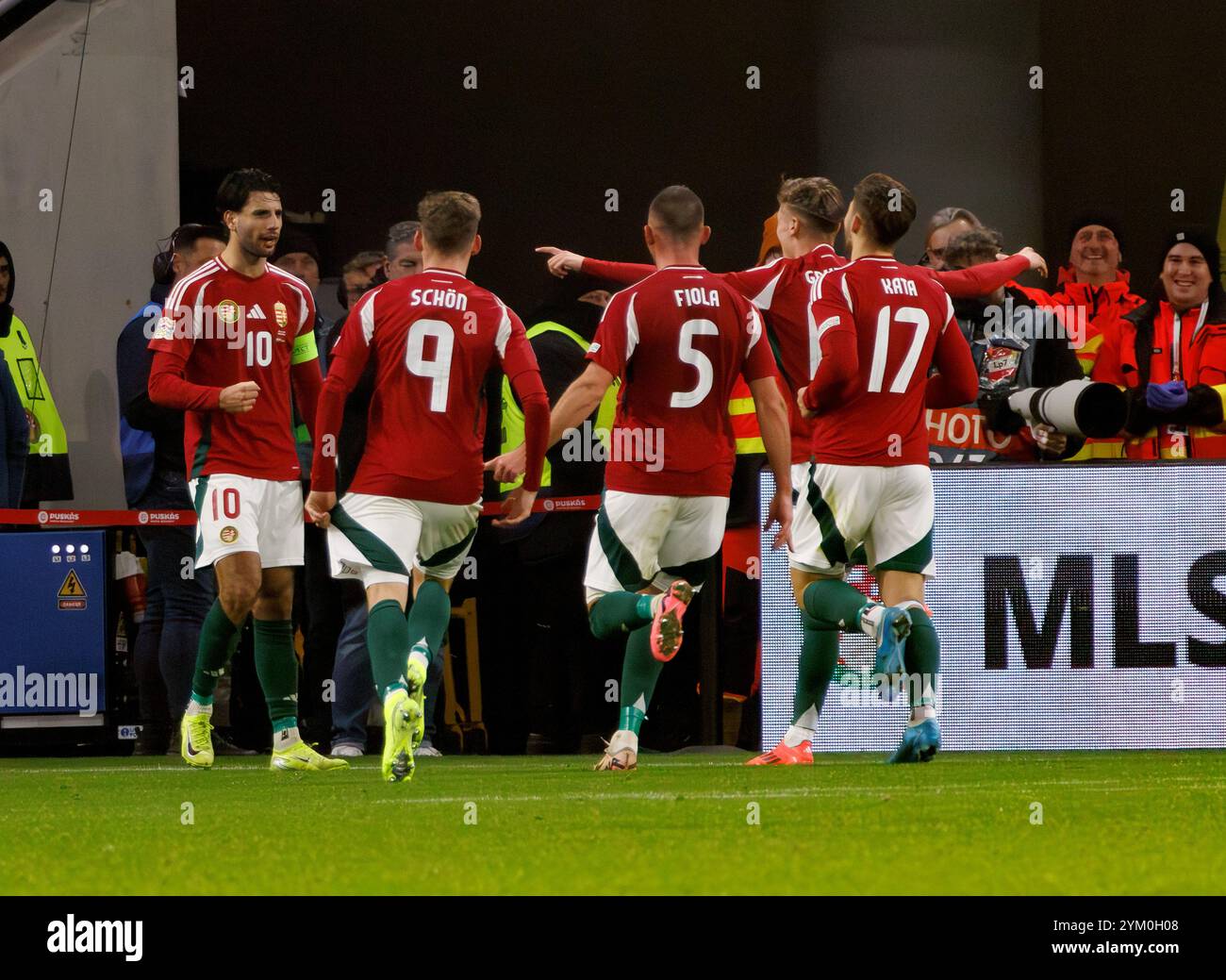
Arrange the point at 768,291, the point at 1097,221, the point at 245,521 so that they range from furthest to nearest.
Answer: the point at 1097,221, the point at 768,291, the point at 245,521

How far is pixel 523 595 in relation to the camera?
973 cm

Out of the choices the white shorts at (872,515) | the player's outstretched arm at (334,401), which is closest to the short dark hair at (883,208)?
the white shorts at (872,515)

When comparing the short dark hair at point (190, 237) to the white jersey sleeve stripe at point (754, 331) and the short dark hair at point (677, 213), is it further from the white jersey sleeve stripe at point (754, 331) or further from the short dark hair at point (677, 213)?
the white jersey sleeve stripe at point (754, 331)

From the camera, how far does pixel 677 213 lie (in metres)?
7.36

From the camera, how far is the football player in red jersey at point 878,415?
7.11 meters

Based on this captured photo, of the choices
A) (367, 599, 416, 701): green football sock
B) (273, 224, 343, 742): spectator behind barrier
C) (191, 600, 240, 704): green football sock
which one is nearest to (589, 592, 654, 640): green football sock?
Answer: (367, 599, 416, 701): green football sock

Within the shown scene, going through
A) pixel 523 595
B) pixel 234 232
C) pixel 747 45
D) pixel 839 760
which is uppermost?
pixel 747 45

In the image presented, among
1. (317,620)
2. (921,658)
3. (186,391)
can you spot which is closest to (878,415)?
(921,658)

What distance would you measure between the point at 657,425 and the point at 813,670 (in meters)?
1.03

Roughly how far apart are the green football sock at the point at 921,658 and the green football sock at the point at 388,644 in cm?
162

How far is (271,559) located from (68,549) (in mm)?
2222

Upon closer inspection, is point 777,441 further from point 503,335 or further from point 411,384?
point 411,384
